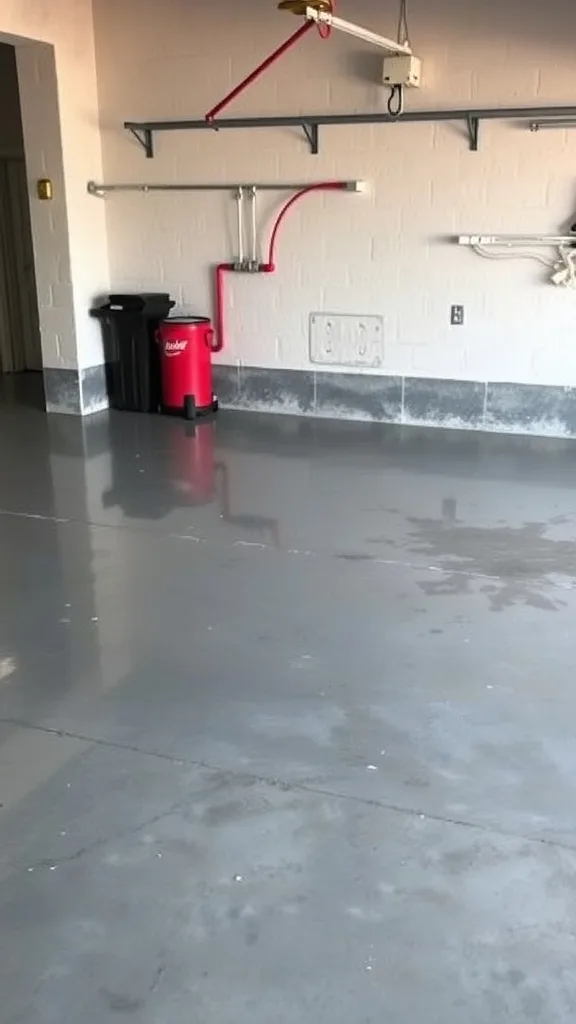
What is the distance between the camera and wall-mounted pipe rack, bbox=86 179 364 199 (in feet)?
20.0

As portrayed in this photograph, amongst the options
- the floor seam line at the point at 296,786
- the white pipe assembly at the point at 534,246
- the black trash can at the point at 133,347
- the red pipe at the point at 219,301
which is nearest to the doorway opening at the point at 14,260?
the black trash can at the point at 133,347

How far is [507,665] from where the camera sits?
3.08m

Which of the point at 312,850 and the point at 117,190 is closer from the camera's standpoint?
the point at 312,850

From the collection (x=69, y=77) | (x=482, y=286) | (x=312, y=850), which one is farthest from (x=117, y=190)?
A: (x=312, y=850)

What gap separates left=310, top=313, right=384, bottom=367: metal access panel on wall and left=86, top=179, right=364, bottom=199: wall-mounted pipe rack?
83 centimetres

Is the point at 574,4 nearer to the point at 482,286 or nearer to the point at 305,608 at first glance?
the point at 482,286

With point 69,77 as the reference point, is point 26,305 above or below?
below

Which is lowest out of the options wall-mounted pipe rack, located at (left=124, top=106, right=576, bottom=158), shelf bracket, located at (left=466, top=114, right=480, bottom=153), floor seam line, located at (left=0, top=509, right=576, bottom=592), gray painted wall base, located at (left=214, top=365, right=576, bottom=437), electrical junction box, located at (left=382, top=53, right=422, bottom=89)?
floor seam line, located at (left=0, top=509, right=576, bottom=592)

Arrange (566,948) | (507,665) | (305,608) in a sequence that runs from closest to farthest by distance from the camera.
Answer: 1. (566,948)
2. (507,665)
3. (305,608)

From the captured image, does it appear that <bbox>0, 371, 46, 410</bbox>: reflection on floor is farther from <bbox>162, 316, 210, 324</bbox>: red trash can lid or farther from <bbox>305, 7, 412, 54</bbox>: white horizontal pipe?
<bbox>305, 7, 412, 54</bbox>: white horizontal pipe

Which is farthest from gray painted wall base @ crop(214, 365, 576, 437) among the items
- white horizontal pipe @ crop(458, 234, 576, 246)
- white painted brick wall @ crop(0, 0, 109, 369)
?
white painted brick wall @ crop(0, 0, 109, 369)

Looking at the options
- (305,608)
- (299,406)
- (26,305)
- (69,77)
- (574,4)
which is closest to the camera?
(305,608)

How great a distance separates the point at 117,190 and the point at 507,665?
4993mm

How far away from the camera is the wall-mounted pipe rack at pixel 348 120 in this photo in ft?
18.0
